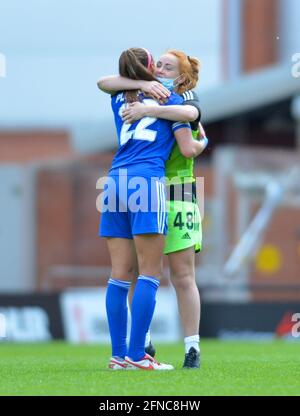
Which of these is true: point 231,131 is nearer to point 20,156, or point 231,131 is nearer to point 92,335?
point 92,335

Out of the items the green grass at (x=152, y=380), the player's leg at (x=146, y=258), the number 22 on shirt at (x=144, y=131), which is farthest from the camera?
the number 22 on shirt at (x=144, y=131)

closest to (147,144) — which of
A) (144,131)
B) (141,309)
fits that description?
(144,131)

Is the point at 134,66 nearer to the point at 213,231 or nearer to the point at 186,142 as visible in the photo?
the point at 186,142

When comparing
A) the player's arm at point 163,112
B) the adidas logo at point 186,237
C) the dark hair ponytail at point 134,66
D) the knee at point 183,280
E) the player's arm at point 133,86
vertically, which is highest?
the dark hair ponytail at point 134,66

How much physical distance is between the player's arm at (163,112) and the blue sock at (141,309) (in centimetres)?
94

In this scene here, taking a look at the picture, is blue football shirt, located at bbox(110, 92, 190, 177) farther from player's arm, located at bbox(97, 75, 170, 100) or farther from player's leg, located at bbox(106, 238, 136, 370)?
player's leg, located at bbox(106, 238, 136, 370)

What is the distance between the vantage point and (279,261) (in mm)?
20953

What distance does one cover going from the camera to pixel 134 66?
7.53 meters

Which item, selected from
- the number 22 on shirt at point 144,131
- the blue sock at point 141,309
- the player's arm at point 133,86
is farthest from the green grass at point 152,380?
the player's arm at point 133,86

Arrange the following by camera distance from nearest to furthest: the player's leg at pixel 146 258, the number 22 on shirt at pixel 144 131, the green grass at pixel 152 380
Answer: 1. the green grass at pixel 152 380
2. the player's leg at pixel 146 258
3. the number 22 on shirt at pixel 144 131

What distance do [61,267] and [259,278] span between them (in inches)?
131

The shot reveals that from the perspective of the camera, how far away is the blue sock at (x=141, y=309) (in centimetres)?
742

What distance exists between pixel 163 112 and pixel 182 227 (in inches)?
27.0

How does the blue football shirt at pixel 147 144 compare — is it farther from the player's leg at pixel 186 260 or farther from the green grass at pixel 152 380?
the green grass at pixel 152 380
